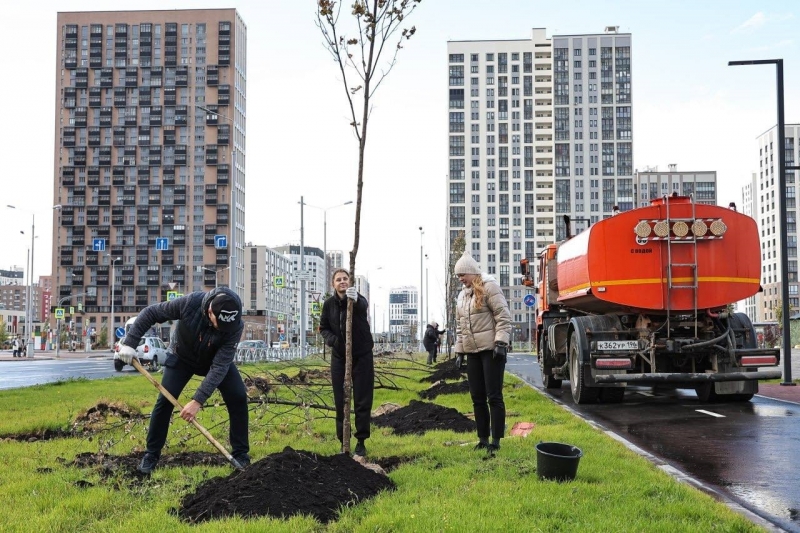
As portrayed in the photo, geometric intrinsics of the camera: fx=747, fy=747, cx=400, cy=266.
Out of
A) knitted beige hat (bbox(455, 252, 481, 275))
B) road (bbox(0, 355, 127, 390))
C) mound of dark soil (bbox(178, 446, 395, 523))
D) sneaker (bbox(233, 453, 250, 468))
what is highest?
knitted beige hat (bbox(455, 252, 481, 275))

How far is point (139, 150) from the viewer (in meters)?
128

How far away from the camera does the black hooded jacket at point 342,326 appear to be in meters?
7.45

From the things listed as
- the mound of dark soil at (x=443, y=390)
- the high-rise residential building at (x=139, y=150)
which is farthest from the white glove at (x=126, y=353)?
the high-rise residential building at (x=139, y=150)

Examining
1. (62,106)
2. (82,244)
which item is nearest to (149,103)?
(62,106)

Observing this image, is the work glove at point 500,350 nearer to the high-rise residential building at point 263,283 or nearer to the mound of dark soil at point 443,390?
the mound of dark soil at point 443,390

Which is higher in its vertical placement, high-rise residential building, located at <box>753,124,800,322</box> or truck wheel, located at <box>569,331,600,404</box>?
high-rise residential building, located at <box>753,124,800,322</box>

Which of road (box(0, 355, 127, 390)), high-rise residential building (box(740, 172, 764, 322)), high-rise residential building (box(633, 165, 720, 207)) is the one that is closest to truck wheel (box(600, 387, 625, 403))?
road (box(0, 355, 127, 390))

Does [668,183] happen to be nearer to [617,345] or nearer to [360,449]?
[617,345]

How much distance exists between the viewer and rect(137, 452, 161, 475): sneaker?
237 inches

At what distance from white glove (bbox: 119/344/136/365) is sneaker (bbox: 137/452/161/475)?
81cm

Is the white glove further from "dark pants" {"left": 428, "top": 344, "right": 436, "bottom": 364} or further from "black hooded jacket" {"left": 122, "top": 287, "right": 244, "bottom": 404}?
"dark pants" {"left": 428, "top": 344, "right": 436, "bottom": 364}

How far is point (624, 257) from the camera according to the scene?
449 inches

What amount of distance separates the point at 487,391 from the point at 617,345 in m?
4.86

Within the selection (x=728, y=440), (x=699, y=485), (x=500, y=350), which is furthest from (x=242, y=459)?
(x=728, y=440)
